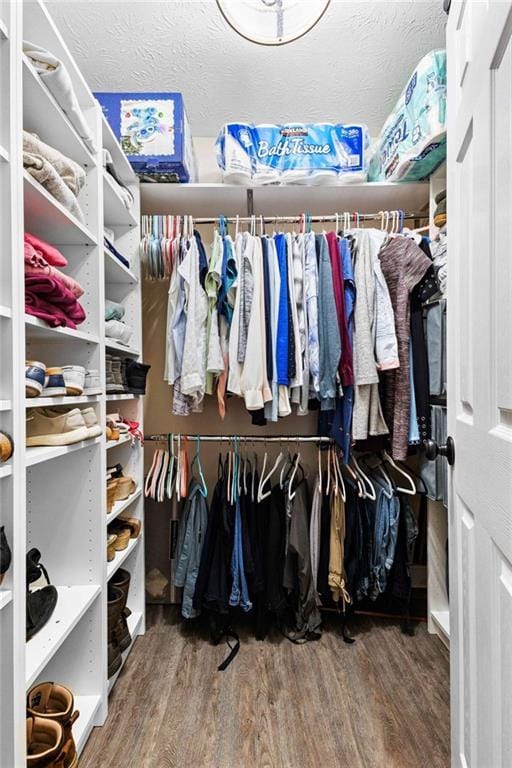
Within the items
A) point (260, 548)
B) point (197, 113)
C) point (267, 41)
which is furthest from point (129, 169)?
point (260, 548)

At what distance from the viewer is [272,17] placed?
4.18 feet

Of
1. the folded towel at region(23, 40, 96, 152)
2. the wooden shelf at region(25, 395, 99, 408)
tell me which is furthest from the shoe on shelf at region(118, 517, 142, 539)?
the folded towel at region(23, 40, 96, 152)

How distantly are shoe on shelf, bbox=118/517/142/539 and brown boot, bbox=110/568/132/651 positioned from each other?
0.16 m

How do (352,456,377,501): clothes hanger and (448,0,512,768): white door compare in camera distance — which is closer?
(448,0,512,768): white door

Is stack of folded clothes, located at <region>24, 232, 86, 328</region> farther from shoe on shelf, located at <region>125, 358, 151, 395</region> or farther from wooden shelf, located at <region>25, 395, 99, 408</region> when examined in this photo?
shoe on shelf, located at <region>125, 358, 151, 395</region>

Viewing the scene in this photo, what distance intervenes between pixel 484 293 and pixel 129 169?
155cm

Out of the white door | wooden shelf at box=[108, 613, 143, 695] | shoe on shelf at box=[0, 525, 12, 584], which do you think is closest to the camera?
the white door

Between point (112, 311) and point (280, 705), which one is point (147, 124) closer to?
point (112, 311)

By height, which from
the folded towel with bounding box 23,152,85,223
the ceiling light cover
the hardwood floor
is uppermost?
the ceiling light cover

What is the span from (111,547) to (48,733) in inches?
23.4

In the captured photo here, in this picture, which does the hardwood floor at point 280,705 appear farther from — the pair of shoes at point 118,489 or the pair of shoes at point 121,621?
the pair of shoes at point 118,489

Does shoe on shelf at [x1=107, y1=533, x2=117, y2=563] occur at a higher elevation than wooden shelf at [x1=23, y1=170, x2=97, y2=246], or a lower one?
A: lower

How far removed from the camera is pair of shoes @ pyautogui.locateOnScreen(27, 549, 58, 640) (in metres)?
1.09

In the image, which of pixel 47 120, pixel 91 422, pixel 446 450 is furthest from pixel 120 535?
pixel 47 120
